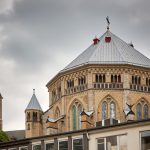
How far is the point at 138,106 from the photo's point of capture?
73.4m

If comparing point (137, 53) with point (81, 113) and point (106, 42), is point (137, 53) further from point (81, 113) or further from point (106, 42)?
point (81, 113)

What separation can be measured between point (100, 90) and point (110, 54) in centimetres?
620

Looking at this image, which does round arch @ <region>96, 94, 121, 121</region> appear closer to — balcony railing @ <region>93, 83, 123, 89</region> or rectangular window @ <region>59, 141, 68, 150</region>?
balcony railing @ <region>93, 83, 123, 89</region>

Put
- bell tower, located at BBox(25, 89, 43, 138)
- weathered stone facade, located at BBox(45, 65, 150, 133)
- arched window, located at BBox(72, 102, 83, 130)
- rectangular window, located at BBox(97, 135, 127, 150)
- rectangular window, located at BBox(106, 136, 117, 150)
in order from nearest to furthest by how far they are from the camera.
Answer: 1. rectangular window, located at BBox(97, 135, 127, 150)
2. rectangular window, located at BBox(106, 136, 117, 150)
3. weathered stone facade, located at BBox(45, 65, 150, 133)
4. arched window, located at BBox(72, 102, 83, 130)
5. bell tower, located at BBox(25, 89, 43, 138)

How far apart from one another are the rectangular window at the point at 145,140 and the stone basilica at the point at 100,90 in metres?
35.9

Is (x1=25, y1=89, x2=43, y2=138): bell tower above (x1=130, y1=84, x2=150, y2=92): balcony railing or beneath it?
beneath

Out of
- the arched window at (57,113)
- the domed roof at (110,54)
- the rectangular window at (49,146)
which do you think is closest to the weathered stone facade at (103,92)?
the domed roof at (110,54)

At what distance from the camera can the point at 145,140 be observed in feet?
107

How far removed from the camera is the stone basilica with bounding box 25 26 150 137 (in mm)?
72000

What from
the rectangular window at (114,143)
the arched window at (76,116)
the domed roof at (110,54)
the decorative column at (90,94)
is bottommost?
the rectangular window at (114,143)

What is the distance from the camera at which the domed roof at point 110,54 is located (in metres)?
74.3

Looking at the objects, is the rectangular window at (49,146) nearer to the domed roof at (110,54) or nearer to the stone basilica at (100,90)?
the stone basilica at (100,90)

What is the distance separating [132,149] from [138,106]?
40822 millimetres

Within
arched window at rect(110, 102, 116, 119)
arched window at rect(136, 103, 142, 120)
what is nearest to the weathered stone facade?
arched window at rect(110, 102, 116, 119)
